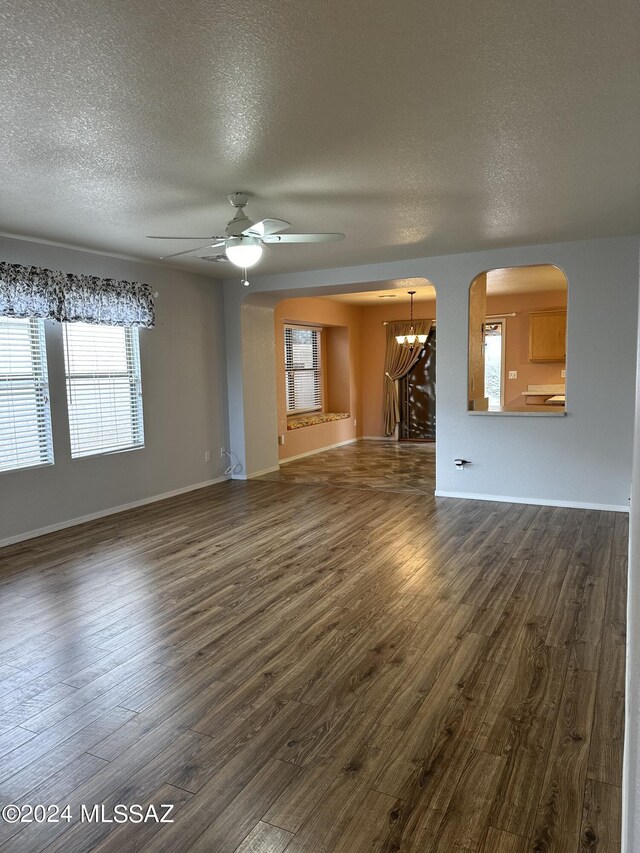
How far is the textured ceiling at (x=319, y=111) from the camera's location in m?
1.84

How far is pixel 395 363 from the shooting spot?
10.2m

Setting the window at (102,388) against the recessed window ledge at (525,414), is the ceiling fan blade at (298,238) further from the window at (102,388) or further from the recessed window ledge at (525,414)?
the recessed window ledge at (525,414)

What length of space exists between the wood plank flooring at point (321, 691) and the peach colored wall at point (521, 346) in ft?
15.1

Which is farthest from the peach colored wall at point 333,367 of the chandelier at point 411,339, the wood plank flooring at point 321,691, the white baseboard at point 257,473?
the wood plank flooring at point 321,691

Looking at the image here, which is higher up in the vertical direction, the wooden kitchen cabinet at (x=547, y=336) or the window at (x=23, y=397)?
the wooden kitchen cabinet at (x=547, y=336)

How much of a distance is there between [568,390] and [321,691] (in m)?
4.04

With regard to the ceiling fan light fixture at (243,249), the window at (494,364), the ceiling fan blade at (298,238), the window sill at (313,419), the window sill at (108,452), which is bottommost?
the window sill at (313,419)

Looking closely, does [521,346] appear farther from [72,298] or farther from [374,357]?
[72,298]

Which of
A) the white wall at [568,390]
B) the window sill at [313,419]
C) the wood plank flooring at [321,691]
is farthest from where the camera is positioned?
the window sill at [313,419]

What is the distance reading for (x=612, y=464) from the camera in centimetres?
525

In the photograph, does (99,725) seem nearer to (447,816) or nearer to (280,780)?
(280,780)

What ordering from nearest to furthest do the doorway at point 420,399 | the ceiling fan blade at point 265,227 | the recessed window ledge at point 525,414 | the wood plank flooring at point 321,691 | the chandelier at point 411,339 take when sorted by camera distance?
the wood plank flooring at point 321,691, the ceiling fan blade at point 265,227, the recessed window ledge at point 525,414, the chandelier at point 411,339, the doorway at point 420,399

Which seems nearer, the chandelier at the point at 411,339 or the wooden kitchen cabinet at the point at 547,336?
the wooden kitchen cabinet at the point at 547,336

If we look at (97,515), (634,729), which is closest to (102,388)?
(97,515)
